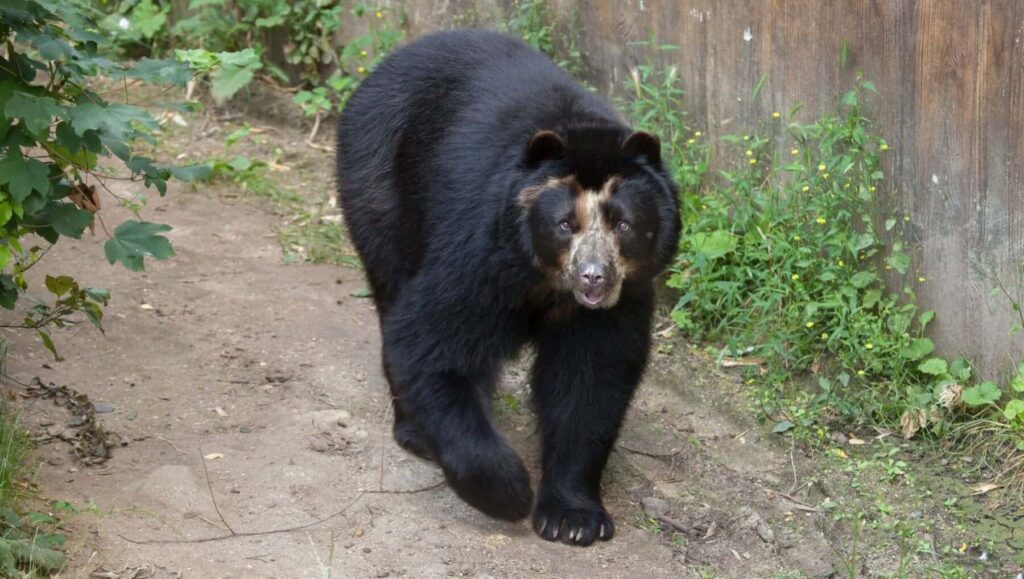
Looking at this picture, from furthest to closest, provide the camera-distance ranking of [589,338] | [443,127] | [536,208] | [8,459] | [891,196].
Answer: [891,196], [443,127], [589,338], [536,208], [8,459]

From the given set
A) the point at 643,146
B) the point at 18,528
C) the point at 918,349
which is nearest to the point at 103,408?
the point at 18,528

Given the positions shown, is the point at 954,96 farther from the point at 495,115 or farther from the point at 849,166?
the point at 495,115

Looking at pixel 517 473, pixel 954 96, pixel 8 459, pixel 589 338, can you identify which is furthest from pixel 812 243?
pixel 8 459

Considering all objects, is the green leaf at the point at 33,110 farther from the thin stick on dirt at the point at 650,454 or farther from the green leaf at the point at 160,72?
the thin stick on dirt at the point at 650,454

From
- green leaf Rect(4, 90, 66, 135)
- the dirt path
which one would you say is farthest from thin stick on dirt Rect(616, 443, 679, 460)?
green leaf Rect(4, 90, 66, 135)

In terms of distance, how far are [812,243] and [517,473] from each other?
204 centimetres

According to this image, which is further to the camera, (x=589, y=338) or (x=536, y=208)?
(x=589, y=338)

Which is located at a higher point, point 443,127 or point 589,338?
point 443,127

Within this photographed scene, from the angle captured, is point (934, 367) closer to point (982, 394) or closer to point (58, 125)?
point (982, 394)

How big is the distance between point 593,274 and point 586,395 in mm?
683

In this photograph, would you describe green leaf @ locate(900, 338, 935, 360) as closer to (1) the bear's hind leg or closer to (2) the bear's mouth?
(2) the bear's mouth

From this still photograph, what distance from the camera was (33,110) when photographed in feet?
12.2

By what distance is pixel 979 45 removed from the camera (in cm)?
502

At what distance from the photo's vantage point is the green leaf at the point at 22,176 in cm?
386
